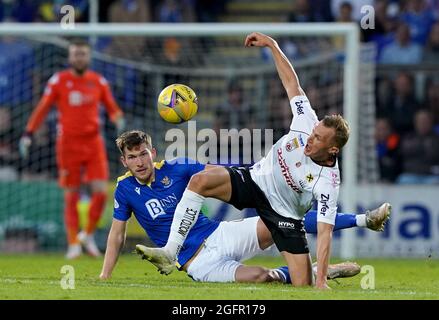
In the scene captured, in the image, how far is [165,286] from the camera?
8.79 meters

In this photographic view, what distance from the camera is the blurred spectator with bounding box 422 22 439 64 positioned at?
703 inches

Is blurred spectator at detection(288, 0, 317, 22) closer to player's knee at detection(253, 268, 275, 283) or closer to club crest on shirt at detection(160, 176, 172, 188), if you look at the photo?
club crest on shirt at detection(160, 176, 172, 188)

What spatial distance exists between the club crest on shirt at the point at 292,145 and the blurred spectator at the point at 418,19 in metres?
9.49

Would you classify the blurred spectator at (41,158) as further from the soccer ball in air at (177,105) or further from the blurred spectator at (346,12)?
the soccer ball in air at (177,105)

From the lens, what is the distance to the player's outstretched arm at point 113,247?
9211mm

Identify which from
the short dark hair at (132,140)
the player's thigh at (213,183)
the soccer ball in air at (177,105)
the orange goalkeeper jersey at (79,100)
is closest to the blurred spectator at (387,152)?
the orange goalkeeper jersey at (79,100)

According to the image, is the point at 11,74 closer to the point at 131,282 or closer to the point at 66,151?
the point at 66,151

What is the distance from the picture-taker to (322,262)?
842 cm

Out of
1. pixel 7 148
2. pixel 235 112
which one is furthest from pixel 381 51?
pixel 7 148

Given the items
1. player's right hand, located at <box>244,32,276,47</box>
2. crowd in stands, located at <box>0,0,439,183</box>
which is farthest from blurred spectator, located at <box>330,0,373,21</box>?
player's right hand, located at <box>244,32,276,47</box>

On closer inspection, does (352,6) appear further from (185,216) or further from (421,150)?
(185,216)

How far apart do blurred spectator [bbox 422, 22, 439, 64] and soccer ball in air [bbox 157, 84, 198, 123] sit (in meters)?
8.50

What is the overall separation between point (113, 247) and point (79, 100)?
554 centimetres
